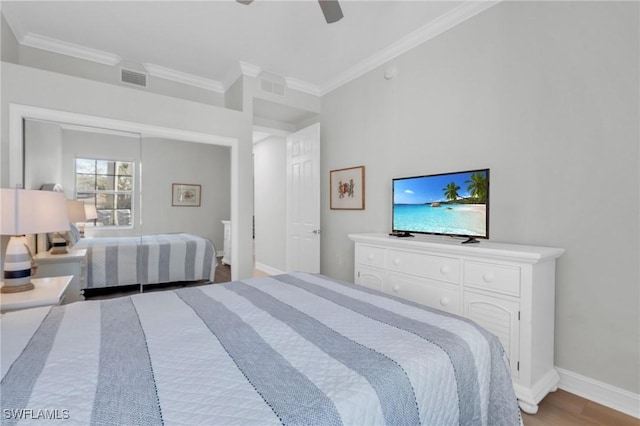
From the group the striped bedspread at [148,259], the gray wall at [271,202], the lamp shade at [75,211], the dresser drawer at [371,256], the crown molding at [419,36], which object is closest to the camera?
the crown molding at [419,36]

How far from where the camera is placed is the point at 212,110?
3.41m

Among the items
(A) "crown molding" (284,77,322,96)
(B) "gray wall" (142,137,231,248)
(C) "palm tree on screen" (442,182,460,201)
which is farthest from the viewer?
(A) "crown molding" (284,77,322,96)

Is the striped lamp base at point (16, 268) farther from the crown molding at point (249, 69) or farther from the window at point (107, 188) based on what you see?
the crown molding at point (249, 69)

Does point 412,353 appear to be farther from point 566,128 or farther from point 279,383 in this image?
point 566,128

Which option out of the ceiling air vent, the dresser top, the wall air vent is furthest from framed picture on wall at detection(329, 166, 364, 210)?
the ceiling air vent

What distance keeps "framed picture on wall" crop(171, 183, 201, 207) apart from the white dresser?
250 cm

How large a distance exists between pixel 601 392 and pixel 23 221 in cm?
360

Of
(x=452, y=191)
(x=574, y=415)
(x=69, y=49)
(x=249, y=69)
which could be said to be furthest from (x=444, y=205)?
(x=69, y=49)

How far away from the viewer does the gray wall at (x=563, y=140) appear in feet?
5.86

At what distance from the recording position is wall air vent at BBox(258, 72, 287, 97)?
3671 mm

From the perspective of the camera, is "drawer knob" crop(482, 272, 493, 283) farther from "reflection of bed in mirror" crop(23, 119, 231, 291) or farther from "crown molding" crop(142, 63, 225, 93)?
"crown molding" crop(142, 63, 225, 93)

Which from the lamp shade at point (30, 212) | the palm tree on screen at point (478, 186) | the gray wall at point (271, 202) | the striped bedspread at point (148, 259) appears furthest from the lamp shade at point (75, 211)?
the palm tree on screen at point (478, 186)

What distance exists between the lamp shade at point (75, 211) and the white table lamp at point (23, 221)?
0.96 meters

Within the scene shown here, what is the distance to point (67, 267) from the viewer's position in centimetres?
265
